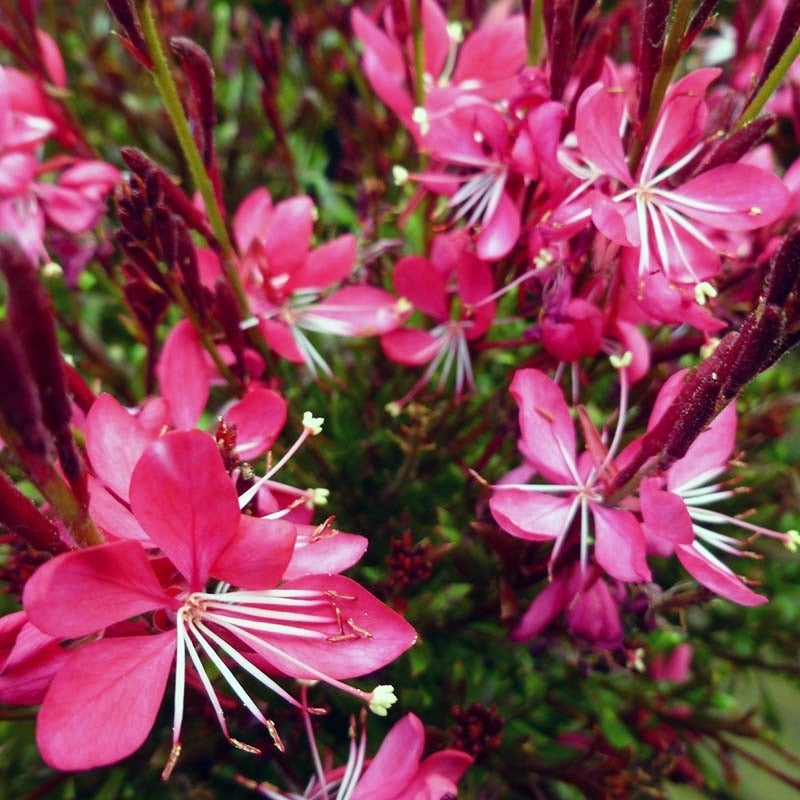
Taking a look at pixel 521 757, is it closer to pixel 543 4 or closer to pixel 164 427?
pixel 164 427

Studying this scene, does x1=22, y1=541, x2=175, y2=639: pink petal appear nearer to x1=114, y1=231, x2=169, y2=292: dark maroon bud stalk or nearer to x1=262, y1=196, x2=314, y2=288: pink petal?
x1=114, y1=231, x2=169, y2=292: dark maroon bud stalk

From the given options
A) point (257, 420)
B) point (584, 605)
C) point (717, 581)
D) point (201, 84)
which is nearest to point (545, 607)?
point (584, 605)

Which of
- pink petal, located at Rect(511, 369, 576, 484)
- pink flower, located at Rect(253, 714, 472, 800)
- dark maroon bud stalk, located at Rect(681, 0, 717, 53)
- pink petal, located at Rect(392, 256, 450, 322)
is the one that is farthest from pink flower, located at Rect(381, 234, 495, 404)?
pink flower, located at Rect(253, 714, 472, 800)

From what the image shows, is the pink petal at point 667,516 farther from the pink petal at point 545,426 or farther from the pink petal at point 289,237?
the pink petal at point 289,237

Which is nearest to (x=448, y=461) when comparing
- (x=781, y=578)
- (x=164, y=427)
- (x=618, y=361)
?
(x=618, y=361)

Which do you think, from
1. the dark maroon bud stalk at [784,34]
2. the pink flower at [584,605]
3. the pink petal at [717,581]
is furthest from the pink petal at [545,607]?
the dark maroon bud stalk at [784,34]

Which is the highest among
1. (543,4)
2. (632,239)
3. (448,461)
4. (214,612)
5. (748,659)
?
(543,4)
